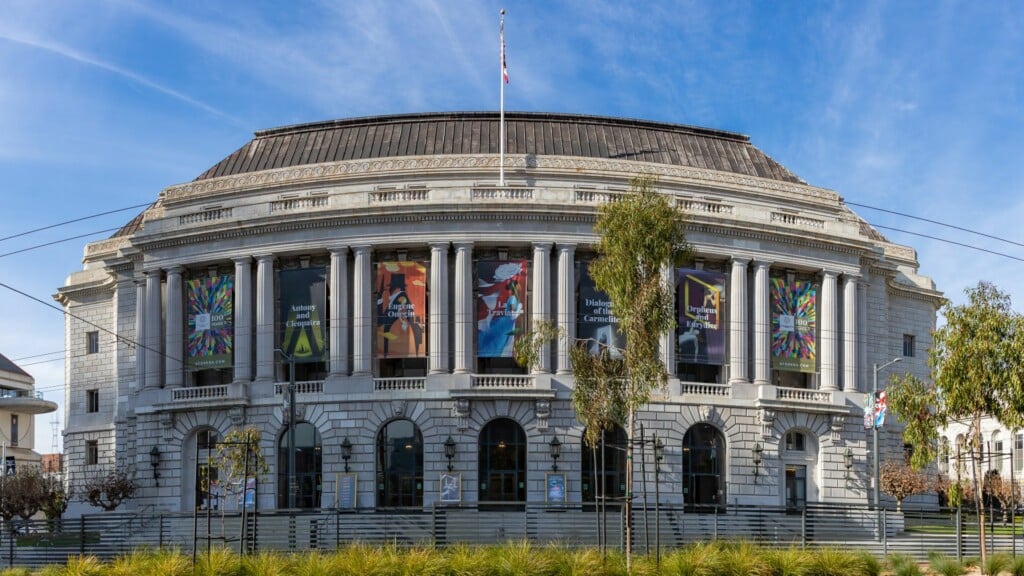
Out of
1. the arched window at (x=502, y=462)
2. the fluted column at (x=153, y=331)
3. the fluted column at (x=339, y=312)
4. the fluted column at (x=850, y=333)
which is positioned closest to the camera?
the arched window at (x=502, y=462)

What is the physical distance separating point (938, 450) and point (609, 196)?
2641cm

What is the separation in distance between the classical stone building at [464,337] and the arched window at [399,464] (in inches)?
4.1

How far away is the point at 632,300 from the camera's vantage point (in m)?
41.8

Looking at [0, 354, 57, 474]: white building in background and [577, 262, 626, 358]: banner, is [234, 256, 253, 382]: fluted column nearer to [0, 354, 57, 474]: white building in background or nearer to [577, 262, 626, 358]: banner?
[577, 262, 626, 358]: banner

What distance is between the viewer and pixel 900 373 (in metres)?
77.2

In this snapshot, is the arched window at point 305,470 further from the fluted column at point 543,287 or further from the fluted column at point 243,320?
the fluted column at point 543,287

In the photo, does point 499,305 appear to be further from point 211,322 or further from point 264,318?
point 211,322

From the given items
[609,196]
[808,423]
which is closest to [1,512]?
[609,196]

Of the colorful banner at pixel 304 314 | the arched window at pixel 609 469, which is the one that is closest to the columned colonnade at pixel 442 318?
the colorful banner at pixel 304 314

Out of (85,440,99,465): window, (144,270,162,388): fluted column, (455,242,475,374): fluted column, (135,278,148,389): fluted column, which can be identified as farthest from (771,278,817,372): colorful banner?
(85,440,99,465): window

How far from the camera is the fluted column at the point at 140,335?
70.6m

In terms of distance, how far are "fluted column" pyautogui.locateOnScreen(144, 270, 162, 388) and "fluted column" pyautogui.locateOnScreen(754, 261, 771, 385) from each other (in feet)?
110

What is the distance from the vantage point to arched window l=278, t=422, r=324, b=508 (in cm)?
6506

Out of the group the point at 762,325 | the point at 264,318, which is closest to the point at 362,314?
the point at 264,318
